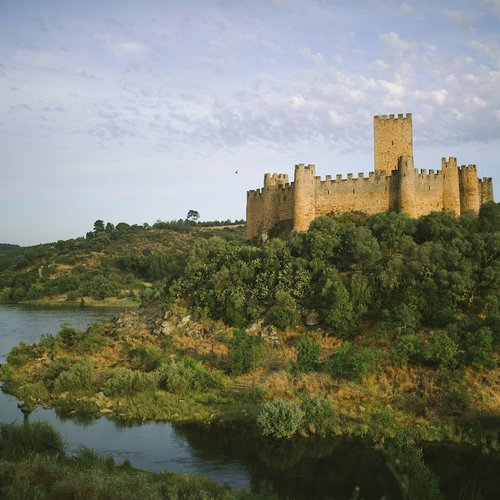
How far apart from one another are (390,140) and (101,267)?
48.5 m

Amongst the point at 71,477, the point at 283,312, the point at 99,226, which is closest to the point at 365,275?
the point at 283,312

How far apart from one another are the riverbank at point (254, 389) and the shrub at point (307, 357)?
0.26 m

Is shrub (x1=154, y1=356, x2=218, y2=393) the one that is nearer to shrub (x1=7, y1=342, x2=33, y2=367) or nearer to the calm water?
the calm water

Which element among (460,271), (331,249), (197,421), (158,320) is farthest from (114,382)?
(460,271)

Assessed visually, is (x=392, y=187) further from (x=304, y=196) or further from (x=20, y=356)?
(x=20, y=356)

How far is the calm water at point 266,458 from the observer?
15.0m

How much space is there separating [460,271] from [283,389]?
9.53 meters

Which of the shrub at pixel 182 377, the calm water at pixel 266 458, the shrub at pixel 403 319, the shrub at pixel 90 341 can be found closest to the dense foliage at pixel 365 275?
the shrub at pixel 403 319

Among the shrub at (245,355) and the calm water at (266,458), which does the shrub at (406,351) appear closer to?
the calm water at (266,458)

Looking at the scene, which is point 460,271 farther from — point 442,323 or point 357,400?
point 357,400

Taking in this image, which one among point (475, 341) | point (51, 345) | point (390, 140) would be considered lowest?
point (51, 345)

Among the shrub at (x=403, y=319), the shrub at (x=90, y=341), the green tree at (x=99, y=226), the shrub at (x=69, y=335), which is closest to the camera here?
the shrub at (x=403, y=319)

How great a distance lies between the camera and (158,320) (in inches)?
1195

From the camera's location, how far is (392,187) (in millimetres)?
A: 30344
